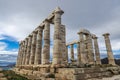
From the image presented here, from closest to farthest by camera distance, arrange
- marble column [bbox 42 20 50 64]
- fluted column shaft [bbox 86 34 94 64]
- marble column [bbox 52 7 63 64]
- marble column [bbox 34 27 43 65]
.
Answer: marble column [bbox 52 7 63 64] < marble column [bbox 42 20 50 64] < marble column [bbox 34 27 43 65] < fluted column shaft [bbox 86 34 94 64]

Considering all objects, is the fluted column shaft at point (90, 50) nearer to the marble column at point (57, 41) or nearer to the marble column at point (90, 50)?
the marble column at point (90, 50)

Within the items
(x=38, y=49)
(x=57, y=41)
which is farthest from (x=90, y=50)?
(x=57, y=41)

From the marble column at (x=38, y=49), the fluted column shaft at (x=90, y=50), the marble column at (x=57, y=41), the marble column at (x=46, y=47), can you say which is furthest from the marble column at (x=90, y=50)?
the marble column at (x=57, y=41)

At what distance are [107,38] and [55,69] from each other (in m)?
18.7

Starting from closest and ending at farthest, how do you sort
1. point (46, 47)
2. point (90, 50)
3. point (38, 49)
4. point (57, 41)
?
point (57, 41) < point (46, 47) < point (38, 49) < point (90, 50)

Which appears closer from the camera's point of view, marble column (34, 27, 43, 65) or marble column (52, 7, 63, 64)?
marble column (52, 7, 63, 64)

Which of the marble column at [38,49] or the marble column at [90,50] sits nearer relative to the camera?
the marble column at [38,49]

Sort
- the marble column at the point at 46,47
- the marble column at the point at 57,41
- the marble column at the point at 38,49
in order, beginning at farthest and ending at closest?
the marble column at the point at 38,49, the marble column at the point at 46,47, the marble column at the point at 57,41

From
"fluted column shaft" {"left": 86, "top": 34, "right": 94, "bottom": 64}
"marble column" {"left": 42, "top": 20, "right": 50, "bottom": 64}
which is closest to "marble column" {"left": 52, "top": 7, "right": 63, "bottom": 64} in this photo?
"marble column" {"left": 42, "top": 20, "right": 50, "bottom": 64}

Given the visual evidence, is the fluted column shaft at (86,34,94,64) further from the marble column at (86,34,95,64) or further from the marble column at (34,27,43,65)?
the marble column at (34,27,43,65)

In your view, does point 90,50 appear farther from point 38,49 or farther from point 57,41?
point 57,41

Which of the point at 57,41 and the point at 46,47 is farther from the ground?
the point at 57,41

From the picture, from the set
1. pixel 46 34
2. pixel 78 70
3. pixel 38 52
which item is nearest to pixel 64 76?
pixel 78 70

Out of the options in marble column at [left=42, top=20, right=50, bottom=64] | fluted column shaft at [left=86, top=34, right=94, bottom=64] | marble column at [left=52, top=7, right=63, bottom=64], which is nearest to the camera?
marble column at [left=52, top=7, right=63, bottom=64]
